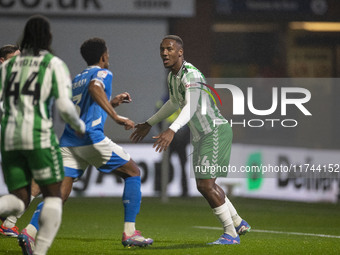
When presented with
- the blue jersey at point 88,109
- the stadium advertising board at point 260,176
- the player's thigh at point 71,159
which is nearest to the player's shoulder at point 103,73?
the blue jersey at point 88,109

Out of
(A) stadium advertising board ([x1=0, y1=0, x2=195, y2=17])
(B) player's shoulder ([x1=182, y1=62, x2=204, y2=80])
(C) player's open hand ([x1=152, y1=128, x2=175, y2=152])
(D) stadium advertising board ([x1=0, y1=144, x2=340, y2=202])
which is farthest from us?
(A) stadium advertising board ([x1=0, y1=0, x2=195, y2=17])

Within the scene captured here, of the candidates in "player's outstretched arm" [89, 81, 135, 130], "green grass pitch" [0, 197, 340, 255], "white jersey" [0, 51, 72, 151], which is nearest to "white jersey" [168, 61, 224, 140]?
"player's outstretched arm" [89, 81, 135, 130]

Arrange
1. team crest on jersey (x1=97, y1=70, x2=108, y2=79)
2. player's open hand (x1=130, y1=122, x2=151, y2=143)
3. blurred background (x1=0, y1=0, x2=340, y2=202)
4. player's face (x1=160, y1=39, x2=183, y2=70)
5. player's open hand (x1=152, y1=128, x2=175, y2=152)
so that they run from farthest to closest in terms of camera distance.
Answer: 1. blurred background (x1=0, y1=0, x2=340, y2=202)
2. player's open hand (x1=130, y1=122, x2=151, y2=143)
3. player's face (x1=160, y1=39, x2=183, y2=70)
4. team crest on jersey (x1=97, y1=70, x2=108, y2=79)
5. player's open hand (x1=152, y1=128, x2=175, y2=152)

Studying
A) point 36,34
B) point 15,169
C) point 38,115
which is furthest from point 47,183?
point 36,34

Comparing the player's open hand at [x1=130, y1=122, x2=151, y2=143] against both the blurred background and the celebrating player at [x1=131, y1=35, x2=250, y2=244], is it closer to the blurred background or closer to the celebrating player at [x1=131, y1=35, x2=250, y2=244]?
the celebrating player at [x1=131, y1=35, x2=250, y2=244]

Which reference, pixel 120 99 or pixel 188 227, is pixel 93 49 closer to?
pixel 120 99

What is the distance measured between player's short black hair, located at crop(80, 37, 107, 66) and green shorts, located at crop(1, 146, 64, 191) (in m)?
1.93

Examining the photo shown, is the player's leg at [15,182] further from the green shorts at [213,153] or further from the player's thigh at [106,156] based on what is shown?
the green shorts at [213,153]

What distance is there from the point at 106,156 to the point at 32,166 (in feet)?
5.75

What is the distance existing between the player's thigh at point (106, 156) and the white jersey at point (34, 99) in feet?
5.36

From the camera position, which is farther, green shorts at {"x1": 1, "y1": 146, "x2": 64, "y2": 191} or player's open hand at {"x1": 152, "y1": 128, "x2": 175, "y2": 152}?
player's open hand at {"x1": 152, "y1": 128, "x2": 175, "y2": 152}

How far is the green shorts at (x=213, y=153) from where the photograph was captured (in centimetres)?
909

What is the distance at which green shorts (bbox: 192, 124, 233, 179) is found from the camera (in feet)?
29.8
